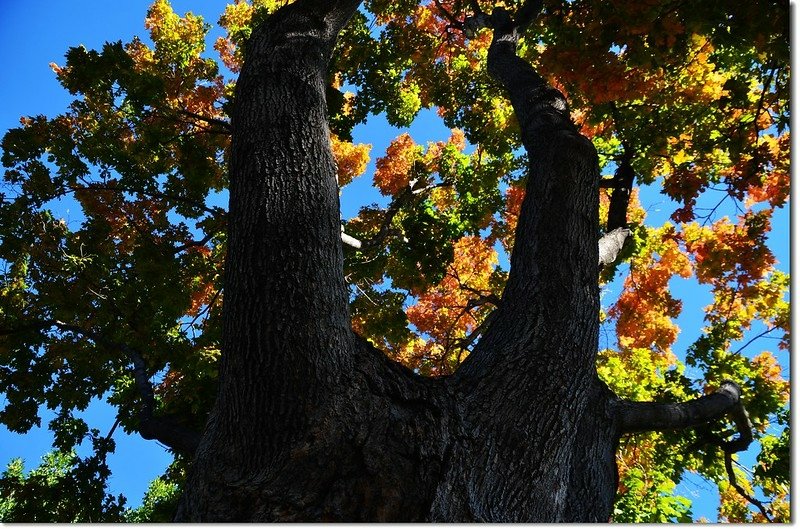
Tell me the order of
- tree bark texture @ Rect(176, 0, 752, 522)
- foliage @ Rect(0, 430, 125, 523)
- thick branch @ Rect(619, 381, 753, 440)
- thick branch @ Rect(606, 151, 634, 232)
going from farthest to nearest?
foliage @ Rect(0, 430, 125, 523) < thick branch @ Rect(606, 151, 634, 232) < thick branch @ Rect(619, 381, 753, 440) < tree bark texture @ Rect(176, 0, 752, 522)

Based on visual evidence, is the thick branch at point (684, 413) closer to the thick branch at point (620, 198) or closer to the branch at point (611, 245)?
the branch at point (611, 245)

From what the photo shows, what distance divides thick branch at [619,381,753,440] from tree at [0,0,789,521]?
3 cm

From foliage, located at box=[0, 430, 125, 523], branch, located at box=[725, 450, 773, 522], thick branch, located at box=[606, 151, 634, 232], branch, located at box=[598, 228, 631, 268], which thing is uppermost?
thick branch, located at box=[606, 151, 634, 232]

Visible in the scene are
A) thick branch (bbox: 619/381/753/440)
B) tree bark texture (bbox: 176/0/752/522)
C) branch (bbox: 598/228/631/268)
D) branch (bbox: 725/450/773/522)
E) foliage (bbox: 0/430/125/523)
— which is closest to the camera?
tree bark texture (bbox: 176/0/752/522)

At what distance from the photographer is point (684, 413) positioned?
13.1 feet

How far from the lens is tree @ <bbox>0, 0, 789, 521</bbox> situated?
2.43 meters

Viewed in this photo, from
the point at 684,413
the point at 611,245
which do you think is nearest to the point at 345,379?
the point at 684,413

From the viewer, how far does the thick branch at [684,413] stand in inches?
139

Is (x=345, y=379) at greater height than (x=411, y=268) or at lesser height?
lesser

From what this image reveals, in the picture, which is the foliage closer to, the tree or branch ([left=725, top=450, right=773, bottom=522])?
the tree

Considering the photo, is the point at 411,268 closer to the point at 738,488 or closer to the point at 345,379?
the point at 738,488

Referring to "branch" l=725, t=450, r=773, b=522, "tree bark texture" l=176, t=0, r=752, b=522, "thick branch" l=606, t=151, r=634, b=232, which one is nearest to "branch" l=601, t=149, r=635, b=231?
"thick branch" l=606, t=151, r=634, b=232

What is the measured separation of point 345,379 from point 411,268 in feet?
18.3

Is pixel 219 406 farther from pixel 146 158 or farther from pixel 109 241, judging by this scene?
pixel 146 158
